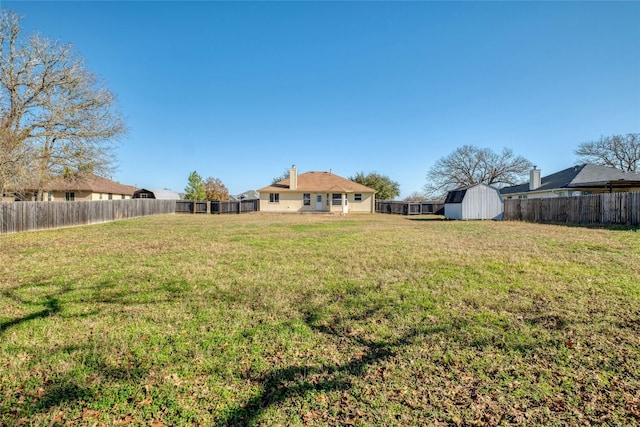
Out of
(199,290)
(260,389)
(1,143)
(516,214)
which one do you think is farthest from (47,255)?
(516,214)

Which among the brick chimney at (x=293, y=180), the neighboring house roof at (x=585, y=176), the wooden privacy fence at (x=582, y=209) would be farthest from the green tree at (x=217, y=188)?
the neighboring house roof at (x=585, y=176)

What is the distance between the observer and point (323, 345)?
294 cm

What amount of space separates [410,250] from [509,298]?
11.5 feet

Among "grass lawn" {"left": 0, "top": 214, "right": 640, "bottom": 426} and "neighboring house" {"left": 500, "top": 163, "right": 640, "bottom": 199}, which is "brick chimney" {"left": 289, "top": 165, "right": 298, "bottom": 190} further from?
"grass lawn" {"left": 0, "top": 214, "right": 640, "bottom": 426}

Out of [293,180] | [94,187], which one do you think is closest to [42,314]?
[293,180]

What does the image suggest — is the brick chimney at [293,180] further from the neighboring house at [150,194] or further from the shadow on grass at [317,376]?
the shadow on grass at [317,376]

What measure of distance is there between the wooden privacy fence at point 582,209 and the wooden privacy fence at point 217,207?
22912 millimetres

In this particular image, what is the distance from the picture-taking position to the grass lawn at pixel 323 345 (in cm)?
208

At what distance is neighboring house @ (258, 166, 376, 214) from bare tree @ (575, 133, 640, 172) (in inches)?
1180

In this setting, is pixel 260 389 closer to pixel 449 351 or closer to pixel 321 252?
pixel 449 351

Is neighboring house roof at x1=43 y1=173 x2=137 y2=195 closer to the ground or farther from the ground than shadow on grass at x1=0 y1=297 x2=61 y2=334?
farther from the ground

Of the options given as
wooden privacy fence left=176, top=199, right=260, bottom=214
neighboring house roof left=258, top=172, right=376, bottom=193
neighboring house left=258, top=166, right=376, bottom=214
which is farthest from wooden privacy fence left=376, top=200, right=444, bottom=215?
wooden privacy fence left=176, top=199, right=260, bottom=214

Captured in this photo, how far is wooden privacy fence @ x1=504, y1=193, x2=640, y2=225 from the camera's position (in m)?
13.4

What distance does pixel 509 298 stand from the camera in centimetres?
410
